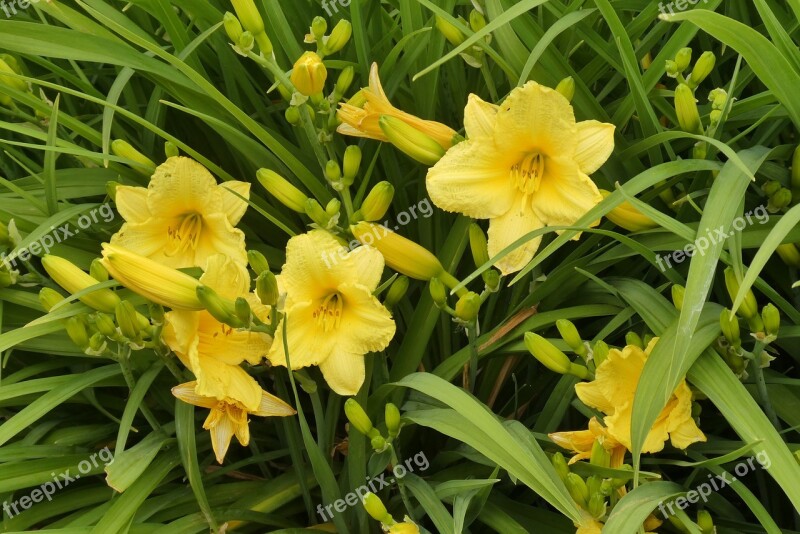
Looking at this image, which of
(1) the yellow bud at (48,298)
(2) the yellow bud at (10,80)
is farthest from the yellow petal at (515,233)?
(2) the yellow bud at (10,80)

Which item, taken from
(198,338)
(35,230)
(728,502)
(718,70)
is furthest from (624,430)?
(35,230)

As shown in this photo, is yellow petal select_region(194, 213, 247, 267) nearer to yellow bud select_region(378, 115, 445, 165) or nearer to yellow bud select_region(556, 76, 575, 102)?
yellow bud select_region(378, 115, 445, 165)

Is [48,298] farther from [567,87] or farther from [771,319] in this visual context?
[771,319]

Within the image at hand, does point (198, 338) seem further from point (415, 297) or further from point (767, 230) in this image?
point (767, 230)

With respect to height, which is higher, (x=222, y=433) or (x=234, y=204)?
(x=234, y=204)

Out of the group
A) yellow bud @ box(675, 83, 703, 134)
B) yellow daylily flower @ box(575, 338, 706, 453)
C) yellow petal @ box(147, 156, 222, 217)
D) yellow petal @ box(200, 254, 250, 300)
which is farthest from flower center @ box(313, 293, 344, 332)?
yellow bud @ box(675, 83, 703, 134)

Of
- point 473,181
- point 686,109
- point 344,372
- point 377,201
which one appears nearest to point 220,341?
point 344,372

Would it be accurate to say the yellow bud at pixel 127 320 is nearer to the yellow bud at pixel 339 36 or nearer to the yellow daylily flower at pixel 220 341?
the yellow daylily flower at pixel 220 341
